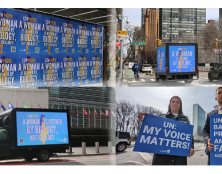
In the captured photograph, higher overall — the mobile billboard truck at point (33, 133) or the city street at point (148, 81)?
the city street at point (148, 81)

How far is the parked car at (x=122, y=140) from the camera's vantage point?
7324mm

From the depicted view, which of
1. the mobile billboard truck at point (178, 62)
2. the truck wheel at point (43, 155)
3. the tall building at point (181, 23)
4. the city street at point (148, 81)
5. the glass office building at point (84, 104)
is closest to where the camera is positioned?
the truck wheel at point (43, 155)

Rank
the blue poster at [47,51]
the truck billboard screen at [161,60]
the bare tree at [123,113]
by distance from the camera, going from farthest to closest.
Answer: the truck billboard screen at [161,60]
the blue poster at [47,51]
the bare tree at [123,113]

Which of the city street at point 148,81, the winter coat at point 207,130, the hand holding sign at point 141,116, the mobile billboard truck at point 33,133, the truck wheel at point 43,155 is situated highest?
the city street at point 148,81

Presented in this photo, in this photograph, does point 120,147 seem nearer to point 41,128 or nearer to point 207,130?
point 207,130

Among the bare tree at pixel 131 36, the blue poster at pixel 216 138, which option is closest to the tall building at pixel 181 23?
the bare tree at pixel 131 36

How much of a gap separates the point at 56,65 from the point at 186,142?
920cm

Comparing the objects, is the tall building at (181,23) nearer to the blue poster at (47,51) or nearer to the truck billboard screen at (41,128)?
the blue poster at (47,51)

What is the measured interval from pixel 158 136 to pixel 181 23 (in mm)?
11564

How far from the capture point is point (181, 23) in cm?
1730

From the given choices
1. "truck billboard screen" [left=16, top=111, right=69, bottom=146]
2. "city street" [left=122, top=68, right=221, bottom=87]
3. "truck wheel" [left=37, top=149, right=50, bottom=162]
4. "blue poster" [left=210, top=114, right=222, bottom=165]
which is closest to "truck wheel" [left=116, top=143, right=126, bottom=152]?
"blue poster" [left=210, top=114, right=222, bottom=165]

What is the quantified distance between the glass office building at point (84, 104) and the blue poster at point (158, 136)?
10885mm

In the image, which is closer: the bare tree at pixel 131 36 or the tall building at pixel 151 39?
the tall building at pixel 151 39
